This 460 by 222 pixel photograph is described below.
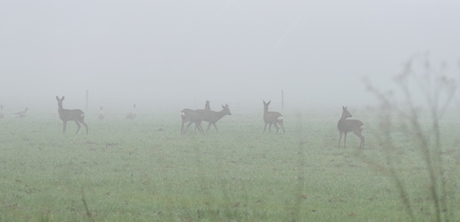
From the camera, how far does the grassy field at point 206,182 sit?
8.07m

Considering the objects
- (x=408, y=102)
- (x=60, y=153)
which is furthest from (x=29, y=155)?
(x=408, y=102)

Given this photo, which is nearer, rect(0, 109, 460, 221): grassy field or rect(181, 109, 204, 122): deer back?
rect(0, 109, 460, 221): grassy field

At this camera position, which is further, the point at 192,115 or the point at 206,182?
the point at 192,115

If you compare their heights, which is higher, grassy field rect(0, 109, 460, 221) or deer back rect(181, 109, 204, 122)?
deer back rect(181, 109, 204, 122)

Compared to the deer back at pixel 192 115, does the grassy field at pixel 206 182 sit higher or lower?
lower

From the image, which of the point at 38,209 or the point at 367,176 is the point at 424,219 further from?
the point at 38,209

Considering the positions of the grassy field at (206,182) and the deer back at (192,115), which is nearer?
the grassy field at (206,182)

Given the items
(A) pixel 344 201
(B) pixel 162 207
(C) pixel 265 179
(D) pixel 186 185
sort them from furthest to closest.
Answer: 1. (C) pixel 265 179
2. (D) pixel 186 185
3. (A) pixel 344 201
4. (B) pixel 162 207

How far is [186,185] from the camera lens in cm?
1088

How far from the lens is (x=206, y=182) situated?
11.2 meters

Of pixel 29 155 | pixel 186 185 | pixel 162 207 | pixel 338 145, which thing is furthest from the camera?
pixel 338 145

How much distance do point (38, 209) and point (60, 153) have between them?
803 cm

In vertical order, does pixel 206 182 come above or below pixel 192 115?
below

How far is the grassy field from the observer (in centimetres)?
807
